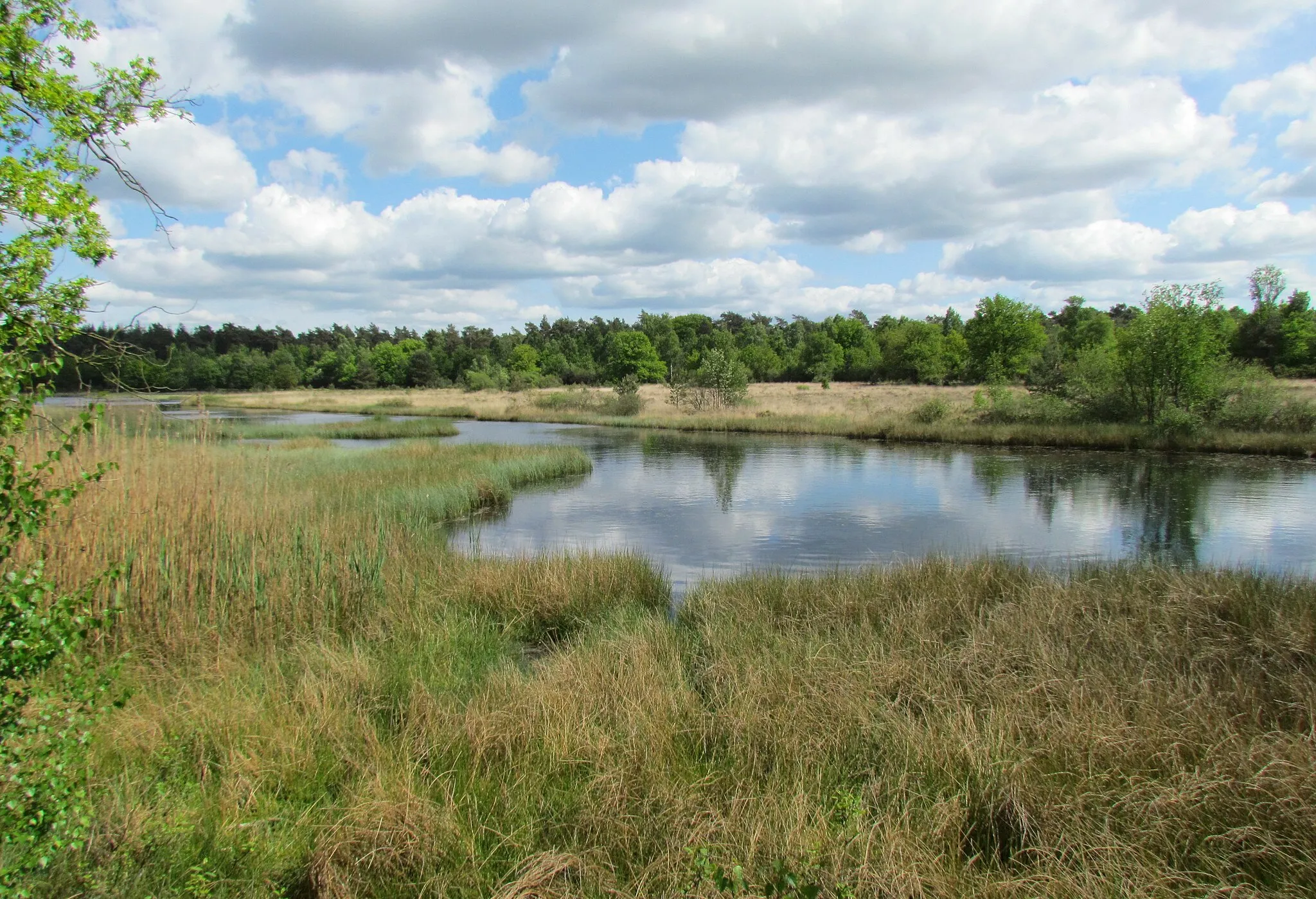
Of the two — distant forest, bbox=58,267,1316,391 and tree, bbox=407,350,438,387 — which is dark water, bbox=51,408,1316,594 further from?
tree, bbox=407,350,438,387

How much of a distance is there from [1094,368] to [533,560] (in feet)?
103

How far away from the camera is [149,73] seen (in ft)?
20.1

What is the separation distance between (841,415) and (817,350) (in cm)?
4688

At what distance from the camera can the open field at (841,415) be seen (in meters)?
28.1

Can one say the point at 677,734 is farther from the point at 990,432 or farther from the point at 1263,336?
the point at 1263,336

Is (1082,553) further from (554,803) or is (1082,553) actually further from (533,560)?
(554,803)

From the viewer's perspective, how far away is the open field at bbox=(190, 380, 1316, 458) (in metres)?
28.1

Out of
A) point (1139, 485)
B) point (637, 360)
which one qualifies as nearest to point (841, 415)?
point (1139, 485)

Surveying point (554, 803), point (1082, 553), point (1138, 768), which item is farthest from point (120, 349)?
point (1082, 553)

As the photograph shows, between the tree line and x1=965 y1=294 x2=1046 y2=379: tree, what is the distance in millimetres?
132

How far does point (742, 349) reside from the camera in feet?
309

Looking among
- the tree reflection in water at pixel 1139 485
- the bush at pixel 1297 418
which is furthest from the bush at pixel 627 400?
the bush at pixel 1297 418

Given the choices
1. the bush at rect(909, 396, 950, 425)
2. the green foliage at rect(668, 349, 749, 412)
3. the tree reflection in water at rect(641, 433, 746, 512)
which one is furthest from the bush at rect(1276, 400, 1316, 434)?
the green foliage at rect(668, 349, 749, 412)

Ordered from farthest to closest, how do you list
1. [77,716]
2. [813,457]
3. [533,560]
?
1. [813,457]
2. [533,560]
3. [77,716]
